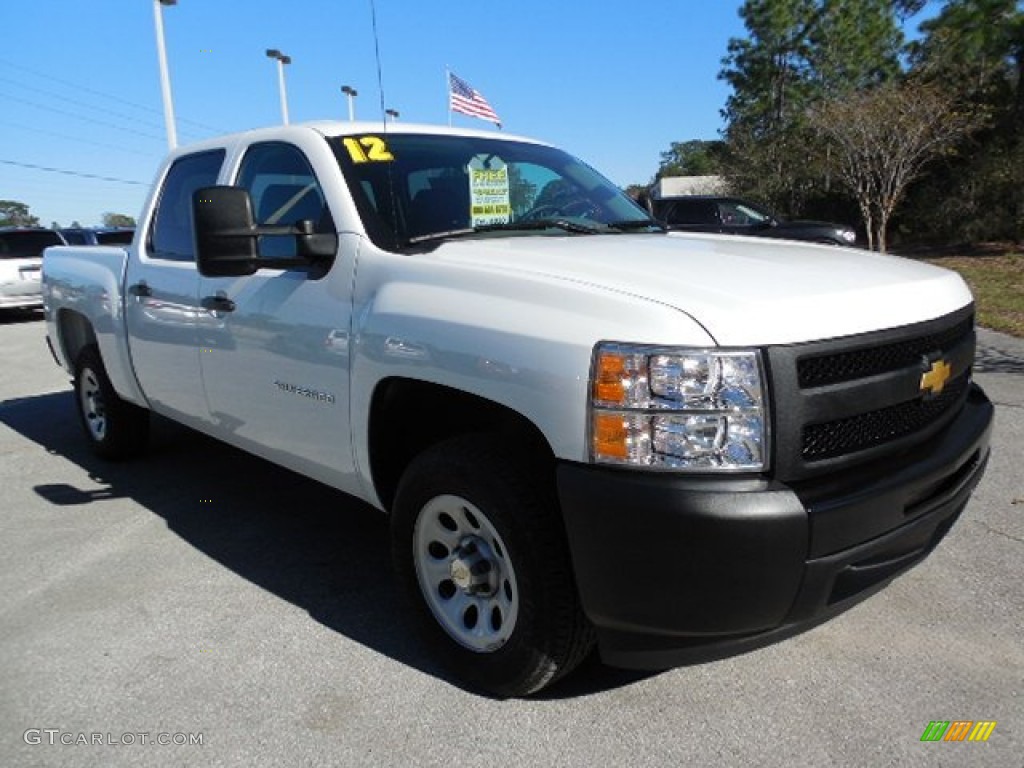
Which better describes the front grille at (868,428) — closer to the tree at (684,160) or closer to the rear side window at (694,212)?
the rear side window at (694,212)

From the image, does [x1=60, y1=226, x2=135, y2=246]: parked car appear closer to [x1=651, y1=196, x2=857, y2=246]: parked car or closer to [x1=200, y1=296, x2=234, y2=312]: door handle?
[x1=651, y1=196, x2=857, y2=246]: parked car

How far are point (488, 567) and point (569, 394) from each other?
2.55ft

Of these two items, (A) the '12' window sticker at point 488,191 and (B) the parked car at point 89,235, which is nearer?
(A) the '12' window sticker at point 488,191

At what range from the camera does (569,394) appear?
2143mm

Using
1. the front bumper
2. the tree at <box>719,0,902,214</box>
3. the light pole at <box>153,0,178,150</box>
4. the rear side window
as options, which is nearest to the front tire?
the front bumper

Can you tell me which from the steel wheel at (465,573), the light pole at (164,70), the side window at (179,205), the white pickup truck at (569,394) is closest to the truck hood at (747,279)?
the white pickup truck at (569,394)

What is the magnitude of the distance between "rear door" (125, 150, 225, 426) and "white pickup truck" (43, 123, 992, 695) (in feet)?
0.51

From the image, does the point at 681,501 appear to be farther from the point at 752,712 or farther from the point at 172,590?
the point at 172,590

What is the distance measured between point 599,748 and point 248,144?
2.93 metres

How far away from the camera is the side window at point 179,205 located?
4.07 metres

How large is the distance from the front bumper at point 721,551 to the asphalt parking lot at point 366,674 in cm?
41

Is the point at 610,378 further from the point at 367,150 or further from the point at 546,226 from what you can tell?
the point at 367,150

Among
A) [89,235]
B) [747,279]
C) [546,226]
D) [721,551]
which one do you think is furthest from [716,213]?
[89,235]

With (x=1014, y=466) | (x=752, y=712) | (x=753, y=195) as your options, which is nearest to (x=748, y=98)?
(x=753, y=195)
